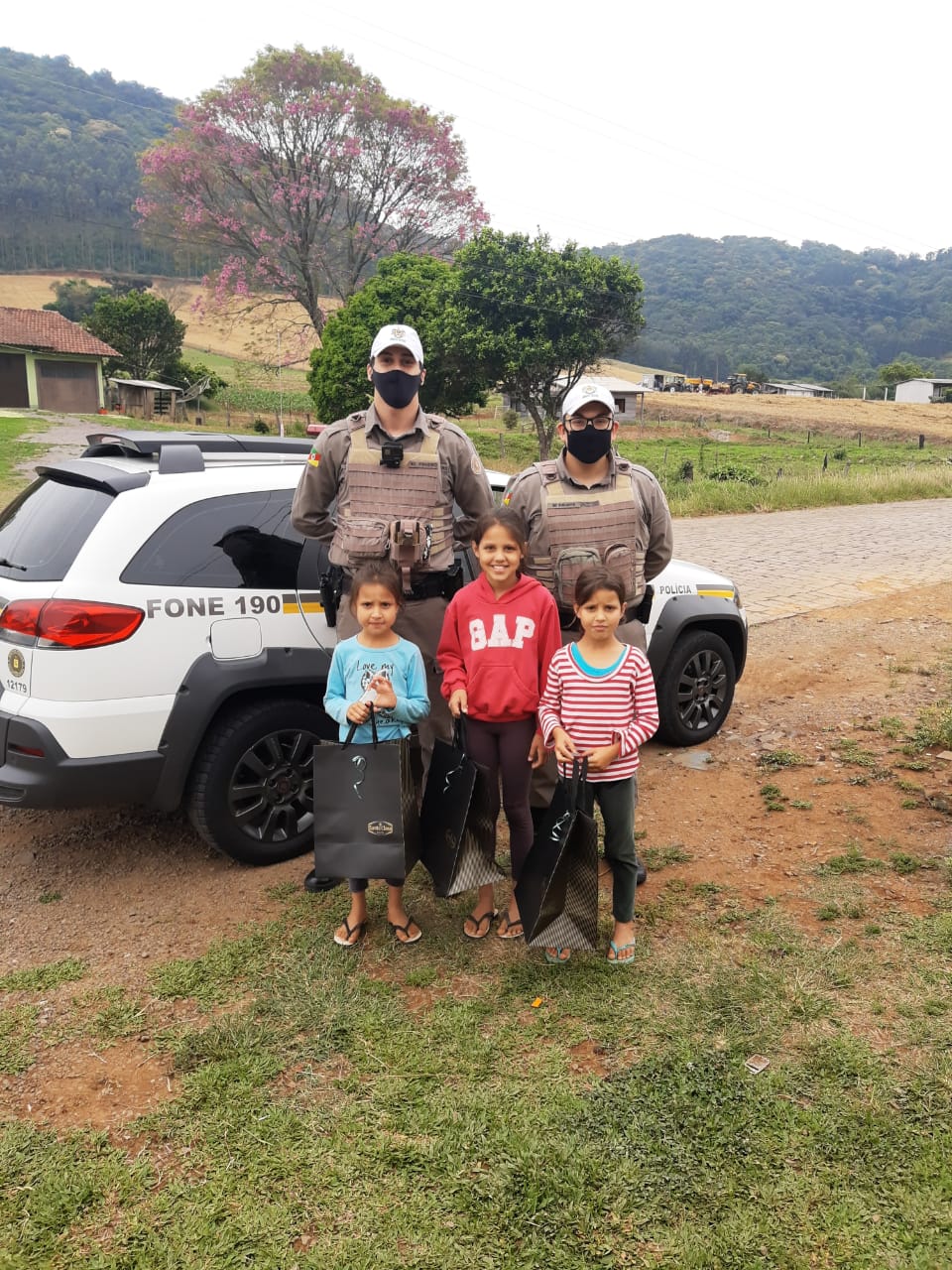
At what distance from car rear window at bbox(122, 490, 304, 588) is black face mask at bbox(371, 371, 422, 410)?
74 cm

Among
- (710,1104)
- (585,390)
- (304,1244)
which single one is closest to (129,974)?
(304,1244)

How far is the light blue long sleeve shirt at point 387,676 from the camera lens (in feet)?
10.3

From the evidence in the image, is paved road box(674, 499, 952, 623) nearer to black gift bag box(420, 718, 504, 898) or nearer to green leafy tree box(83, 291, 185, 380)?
black gift bag box(420, 718, 504, 898)

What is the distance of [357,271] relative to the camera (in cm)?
3816

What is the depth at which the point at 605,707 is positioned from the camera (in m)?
2.99

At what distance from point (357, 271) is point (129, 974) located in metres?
38.9

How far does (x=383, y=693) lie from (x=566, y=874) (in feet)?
2.79

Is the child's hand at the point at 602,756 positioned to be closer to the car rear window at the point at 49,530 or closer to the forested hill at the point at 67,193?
the car rear window at the point at 49,530

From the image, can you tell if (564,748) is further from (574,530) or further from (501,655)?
(574,530)

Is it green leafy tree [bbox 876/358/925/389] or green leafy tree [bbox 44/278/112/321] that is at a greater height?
green leafy tree [bbox 44/278/112/321]

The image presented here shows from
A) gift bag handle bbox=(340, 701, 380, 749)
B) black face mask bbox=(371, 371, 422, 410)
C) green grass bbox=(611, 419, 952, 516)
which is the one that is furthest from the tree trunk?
gift bag handle bbox=(340, 701, 380, 749)

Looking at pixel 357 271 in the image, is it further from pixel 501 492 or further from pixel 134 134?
pixel 134 134

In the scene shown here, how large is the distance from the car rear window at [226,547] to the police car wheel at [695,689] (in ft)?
7.60

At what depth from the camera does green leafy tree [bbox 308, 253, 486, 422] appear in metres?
28.6
